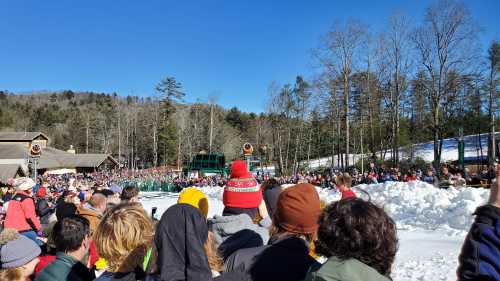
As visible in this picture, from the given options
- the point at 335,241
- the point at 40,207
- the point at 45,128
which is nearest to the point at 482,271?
the point at 335,241

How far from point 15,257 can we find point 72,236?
0.53 metres

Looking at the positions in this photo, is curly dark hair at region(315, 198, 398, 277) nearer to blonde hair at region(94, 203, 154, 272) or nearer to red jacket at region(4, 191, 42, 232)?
blonde hair at region(94, 203, 154, 272)

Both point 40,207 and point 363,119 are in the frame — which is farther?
point 363,119

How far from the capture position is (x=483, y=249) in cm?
162

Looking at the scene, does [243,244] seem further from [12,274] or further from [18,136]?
[18,136]

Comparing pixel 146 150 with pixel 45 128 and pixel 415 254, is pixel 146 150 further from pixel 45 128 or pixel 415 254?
pixel 415 254

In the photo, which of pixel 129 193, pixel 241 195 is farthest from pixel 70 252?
pixel 129 193

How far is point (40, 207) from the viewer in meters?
8.20

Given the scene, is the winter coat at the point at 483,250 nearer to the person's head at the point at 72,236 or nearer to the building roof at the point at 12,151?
the person's head at the point at 72,236

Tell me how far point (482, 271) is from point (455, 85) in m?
26.7

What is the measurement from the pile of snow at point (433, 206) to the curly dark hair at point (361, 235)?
8.25 m

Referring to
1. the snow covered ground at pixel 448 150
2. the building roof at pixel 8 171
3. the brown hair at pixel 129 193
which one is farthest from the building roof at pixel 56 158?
the brown hair at pixel 129 193

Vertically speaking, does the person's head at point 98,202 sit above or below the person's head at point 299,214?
below

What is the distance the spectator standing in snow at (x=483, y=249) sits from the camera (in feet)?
5.25
